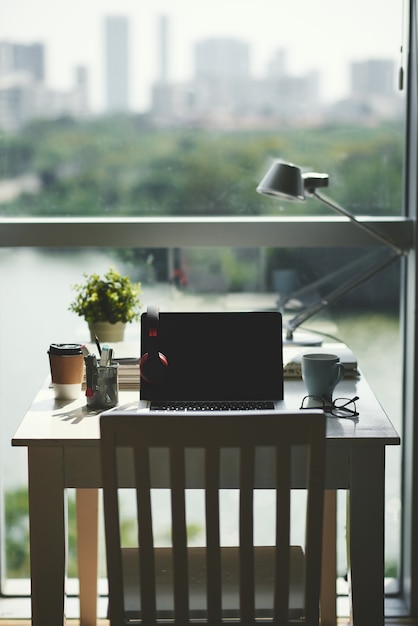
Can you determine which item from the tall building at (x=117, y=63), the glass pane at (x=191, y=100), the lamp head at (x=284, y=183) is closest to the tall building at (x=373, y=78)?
the glass pane at (x=191, y=100)

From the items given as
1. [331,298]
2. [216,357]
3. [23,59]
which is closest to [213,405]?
[216,357]

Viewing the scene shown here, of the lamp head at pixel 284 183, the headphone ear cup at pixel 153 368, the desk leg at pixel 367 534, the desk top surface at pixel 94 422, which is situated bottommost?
the desk leg at pixel 367 534

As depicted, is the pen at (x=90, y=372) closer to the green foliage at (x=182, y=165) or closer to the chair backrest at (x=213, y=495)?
the chair backrest at (x=213, y=495)

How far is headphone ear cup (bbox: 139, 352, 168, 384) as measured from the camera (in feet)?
7.29

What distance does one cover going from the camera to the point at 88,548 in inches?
105

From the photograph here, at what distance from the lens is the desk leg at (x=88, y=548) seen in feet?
8.64

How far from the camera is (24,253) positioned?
9.35ft

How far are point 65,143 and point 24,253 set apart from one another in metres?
0.36

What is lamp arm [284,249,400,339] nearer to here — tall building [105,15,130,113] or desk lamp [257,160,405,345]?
desk lamp [257,160,405,345]

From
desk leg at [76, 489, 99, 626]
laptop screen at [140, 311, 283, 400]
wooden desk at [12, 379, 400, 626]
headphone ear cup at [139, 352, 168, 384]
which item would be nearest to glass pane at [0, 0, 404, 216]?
laptop screen at [140, 311, 283, 400]

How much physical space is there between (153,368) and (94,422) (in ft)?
0.73

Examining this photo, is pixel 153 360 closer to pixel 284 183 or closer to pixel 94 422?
pixel 94 422

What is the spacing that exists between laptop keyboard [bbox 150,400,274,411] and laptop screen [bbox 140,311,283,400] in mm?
26

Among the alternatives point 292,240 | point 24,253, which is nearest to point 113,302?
point 24,253
